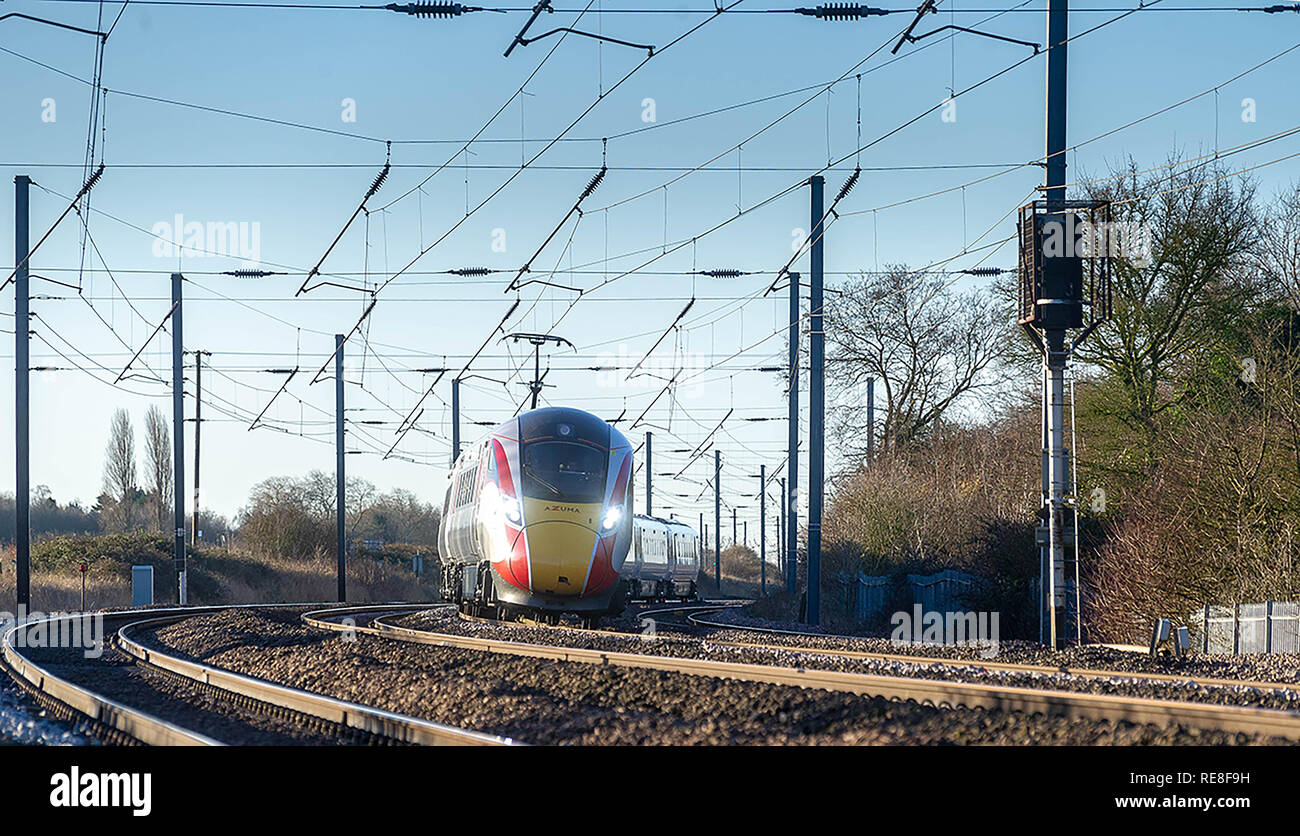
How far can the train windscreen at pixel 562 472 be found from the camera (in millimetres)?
19797

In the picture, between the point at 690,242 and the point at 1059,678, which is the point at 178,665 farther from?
the point at 690,242

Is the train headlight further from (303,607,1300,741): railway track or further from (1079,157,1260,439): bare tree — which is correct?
(1079,157,1260,439): bare tree

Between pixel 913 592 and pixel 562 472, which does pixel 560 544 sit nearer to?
pixel 562 472

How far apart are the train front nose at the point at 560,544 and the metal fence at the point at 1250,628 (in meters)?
8.73

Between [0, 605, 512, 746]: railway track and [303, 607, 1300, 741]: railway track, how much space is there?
12.2ft

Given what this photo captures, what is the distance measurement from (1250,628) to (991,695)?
8.59 meters

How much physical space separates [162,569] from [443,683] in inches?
1403

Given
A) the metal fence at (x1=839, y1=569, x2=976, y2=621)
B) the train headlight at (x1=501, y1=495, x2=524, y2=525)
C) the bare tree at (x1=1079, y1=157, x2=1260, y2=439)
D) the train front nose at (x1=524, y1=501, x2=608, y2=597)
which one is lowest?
the metal fence at (x1=839, y1=569, x2=976, y2=621)

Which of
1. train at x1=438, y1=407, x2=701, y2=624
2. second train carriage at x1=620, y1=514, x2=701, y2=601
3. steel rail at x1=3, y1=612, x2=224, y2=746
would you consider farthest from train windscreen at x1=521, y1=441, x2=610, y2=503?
second train carriage at x1=620, y1=514, x2=701, y2=601

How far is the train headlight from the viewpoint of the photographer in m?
19.8

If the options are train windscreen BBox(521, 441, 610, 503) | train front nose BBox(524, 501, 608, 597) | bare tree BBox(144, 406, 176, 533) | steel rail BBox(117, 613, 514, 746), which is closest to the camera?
steel rail BBox(117, 613, 514, 746)

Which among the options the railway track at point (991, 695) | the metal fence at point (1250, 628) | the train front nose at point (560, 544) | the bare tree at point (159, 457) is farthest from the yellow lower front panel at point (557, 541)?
the bare tree at point (159, 457)

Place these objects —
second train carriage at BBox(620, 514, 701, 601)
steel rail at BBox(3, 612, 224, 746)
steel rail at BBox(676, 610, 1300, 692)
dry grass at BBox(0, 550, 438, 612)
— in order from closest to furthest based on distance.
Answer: steel rail at BBox(3, 612, 224, 746)
steel rail at BBox(676, 610, 1300, 692)
dry grass at BBox(0, 550, 438, 612)
second train carriage at BBox(620, 514, 701, 601)
